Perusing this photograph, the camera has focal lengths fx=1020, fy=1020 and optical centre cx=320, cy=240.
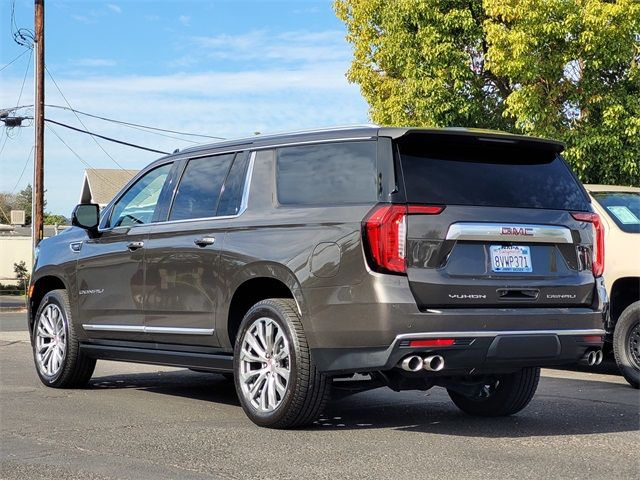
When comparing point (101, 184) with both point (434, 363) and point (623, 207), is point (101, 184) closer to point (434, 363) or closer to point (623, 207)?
point (623, 207)

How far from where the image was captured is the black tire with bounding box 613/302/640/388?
9.52 metres

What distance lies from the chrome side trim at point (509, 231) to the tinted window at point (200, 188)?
2066 millimetres

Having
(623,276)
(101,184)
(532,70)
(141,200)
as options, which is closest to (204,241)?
(141,200)

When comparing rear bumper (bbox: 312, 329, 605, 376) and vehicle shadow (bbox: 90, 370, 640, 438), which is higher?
rear bumper (bbox: 312, 329, 605, 376)

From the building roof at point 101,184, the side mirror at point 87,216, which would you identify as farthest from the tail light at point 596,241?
the building roof at point 101,184

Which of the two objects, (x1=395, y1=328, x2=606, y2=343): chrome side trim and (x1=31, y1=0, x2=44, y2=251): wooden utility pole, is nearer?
(x1=395, y1=328, x2=606, y2=343): chrome side trim

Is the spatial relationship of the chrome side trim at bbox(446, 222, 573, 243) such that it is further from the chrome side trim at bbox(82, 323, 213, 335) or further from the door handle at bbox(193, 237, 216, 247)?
the chrome side trim at bbox(82, 323, 213, 335)

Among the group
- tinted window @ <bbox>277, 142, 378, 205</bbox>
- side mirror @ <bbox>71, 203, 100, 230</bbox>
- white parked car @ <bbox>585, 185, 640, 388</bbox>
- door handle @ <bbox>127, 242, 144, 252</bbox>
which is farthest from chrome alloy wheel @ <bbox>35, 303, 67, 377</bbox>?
white parked car @ <bbox>585, 185, 640, 388</bbox>

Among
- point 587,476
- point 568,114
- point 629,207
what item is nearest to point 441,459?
point 587,476

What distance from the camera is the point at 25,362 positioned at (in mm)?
11508

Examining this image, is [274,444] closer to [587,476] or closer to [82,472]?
[82,472]

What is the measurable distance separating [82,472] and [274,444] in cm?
127

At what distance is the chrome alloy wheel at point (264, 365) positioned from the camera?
664cm

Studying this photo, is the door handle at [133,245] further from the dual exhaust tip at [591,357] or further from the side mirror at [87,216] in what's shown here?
the dual exhaust tip at [591,357]
